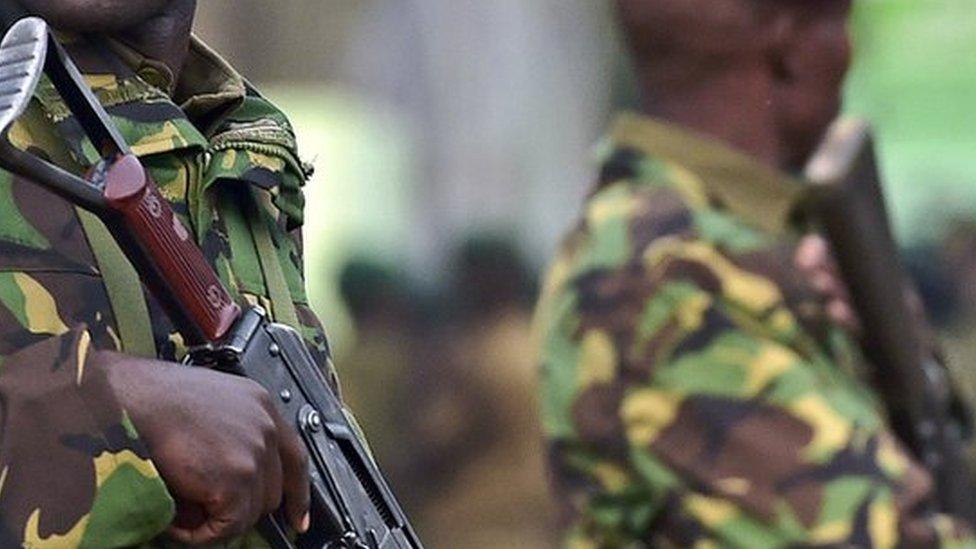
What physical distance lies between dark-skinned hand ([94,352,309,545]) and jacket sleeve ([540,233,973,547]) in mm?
2187

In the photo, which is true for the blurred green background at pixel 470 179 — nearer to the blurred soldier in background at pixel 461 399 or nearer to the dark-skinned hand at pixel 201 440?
the blurred soldier in background at pixel 461 399

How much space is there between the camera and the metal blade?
2354mm

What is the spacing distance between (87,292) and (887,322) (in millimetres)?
2759

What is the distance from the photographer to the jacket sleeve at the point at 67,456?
2.40m

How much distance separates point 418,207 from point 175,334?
9781 mm

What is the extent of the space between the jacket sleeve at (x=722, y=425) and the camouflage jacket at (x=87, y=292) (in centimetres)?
191

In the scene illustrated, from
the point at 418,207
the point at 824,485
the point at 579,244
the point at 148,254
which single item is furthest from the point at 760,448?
the point at 418,207

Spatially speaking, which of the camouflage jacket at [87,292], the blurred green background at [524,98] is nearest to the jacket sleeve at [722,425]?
the camouflage jacket at [87,292]

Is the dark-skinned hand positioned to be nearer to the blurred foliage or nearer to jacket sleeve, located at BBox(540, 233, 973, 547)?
jacket sleeve, located at BBox(540, 233, 973, 547)

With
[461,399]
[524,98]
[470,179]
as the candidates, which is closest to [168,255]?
[461,399]

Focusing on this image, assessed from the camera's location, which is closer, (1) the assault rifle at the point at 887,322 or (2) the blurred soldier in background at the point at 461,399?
(1) the assault rifle at the point at 887,322

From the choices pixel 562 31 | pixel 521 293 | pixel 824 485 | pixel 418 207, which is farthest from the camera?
pixel 562 31

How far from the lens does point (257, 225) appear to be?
2.76m

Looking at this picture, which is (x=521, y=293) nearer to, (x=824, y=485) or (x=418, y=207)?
(x=418, y=207)
